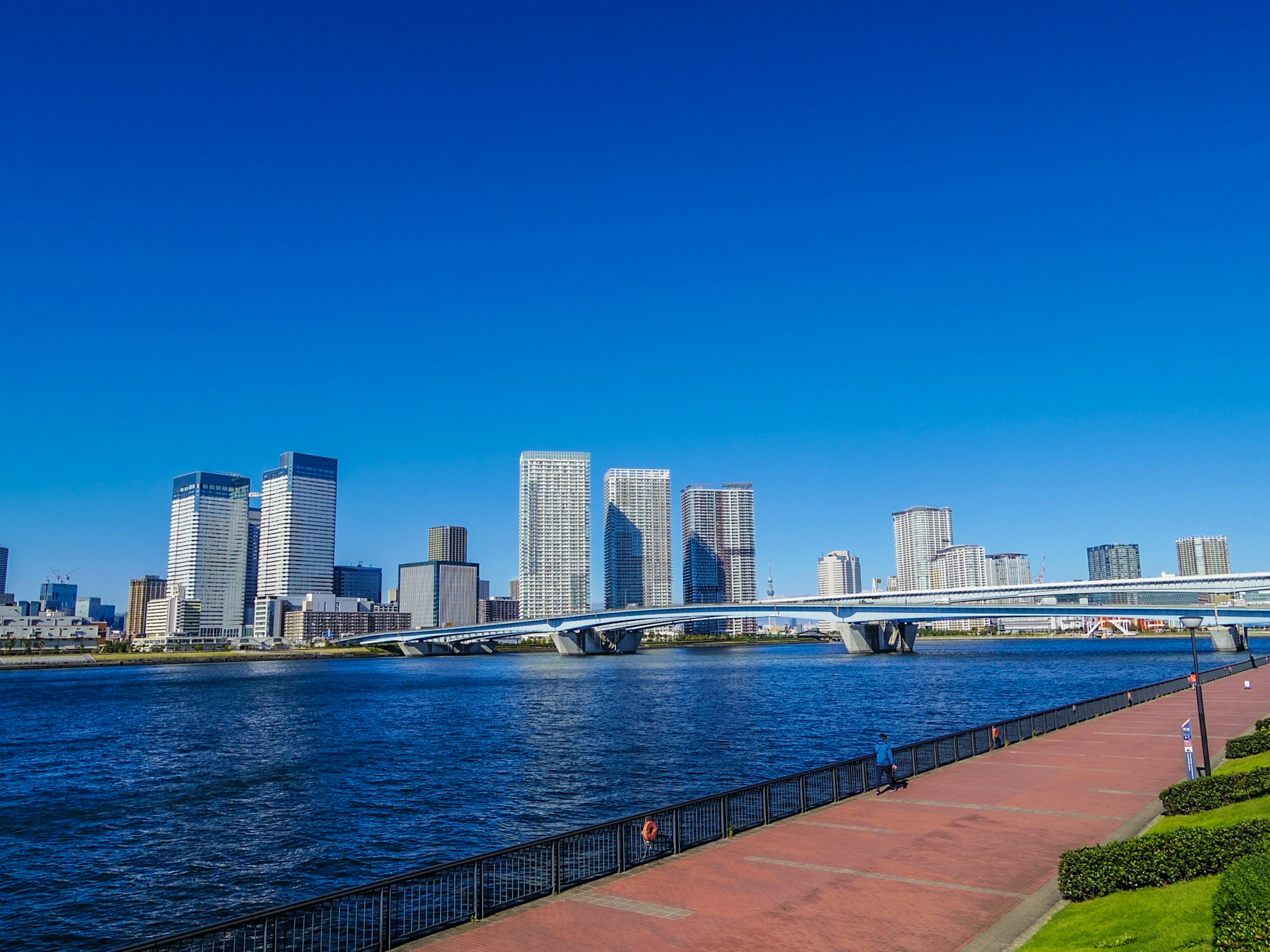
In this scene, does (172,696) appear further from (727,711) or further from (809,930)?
(809,930)

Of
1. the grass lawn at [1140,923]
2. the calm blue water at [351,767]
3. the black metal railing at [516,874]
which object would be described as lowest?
the calm blue water at [351,767]

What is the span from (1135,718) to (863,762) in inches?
944

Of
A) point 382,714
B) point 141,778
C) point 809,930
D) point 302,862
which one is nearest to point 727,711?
point 382,714

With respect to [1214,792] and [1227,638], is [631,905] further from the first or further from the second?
[1227,638]

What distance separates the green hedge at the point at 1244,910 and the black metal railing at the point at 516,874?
36.1ft

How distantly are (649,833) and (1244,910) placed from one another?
12411mm

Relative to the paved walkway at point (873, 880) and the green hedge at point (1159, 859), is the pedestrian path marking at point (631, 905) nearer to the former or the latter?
the paved walkway at point (873, 880)

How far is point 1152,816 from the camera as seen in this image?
74.1ft

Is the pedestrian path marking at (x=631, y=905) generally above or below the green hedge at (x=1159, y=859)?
below

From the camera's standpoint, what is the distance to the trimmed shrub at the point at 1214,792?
2055 centimetres

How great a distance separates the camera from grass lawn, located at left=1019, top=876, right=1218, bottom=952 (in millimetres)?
11602

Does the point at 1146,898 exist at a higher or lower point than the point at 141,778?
higher

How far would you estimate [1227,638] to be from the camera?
154 m

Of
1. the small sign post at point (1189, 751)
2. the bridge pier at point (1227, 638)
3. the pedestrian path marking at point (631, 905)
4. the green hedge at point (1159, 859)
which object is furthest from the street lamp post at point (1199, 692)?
the bridge pier at point (1227, 638)
